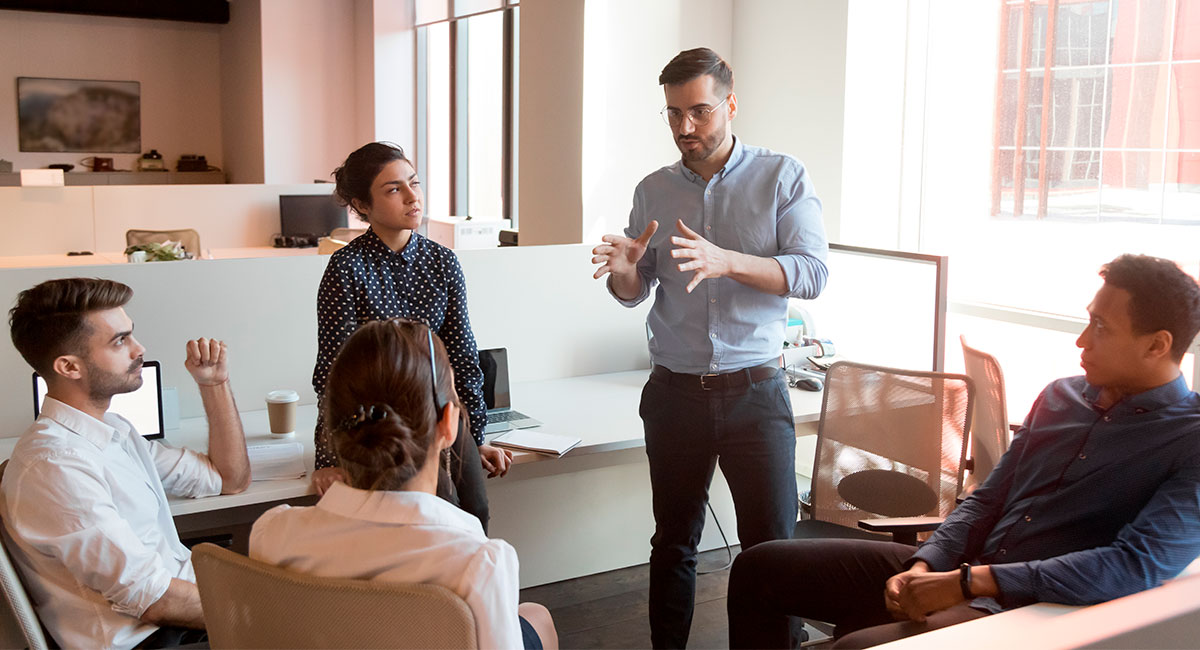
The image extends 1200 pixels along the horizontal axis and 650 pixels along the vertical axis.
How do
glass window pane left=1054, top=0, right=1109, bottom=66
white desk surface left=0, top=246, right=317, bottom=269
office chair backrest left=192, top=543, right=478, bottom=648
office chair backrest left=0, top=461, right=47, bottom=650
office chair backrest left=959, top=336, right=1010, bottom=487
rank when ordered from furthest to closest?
1. white desk surface left=0, top=246, right=317, bottom=269
2. glass window pane left=1054, top=0, right=1109, bottom=66
3. office chair backrest left=959, top=336, right=1010, bottom=487
4. office chair backrest left=0, top=461, right=47, bottom=650
5. office chair backrest left=192, top=543, right=478, bottom=648

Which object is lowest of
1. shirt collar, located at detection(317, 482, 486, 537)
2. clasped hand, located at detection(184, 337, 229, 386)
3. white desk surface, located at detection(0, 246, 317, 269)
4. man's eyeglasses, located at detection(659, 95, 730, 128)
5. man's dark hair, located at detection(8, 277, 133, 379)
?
shirt collar, located at detection(317, 482, 486, 537)

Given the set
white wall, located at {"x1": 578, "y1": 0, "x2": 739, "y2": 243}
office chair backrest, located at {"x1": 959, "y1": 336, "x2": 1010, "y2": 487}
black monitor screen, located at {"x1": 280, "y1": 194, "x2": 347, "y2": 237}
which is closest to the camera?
office chair backrest, located at {"x1": 959, "y1": 336, "x2": 1010, "y2": 487}

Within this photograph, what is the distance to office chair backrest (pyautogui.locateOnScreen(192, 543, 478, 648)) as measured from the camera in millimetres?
1223

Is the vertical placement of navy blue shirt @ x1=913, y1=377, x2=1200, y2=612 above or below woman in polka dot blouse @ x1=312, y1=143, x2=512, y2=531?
below

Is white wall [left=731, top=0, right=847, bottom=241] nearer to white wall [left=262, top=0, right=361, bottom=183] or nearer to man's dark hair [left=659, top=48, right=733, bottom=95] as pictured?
man's dark hair [left=659, top=48, right=733, bottom=95]

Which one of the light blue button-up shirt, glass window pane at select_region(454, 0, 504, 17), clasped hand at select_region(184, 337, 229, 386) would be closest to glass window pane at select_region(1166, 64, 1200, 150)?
the light blue button-up shirt

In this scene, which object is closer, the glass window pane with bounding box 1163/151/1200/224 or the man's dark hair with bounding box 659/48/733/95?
the man's dark hair with bounding box 659/48/733/95

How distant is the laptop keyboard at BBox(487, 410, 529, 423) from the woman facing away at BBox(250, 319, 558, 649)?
1395mm

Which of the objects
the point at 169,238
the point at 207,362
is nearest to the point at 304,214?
the point at 169,238

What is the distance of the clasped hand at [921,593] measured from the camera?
1.85 metres

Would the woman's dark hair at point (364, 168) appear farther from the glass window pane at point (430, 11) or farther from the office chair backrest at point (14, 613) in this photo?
the glass window pane at point (430, 11)

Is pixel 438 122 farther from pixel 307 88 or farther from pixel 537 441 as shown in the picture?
pixel 537 441

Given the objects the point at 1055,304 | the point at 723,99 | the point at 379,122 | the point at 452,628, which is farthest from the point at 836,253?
the point at 379,122

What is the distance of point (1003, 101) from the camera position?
396cm
